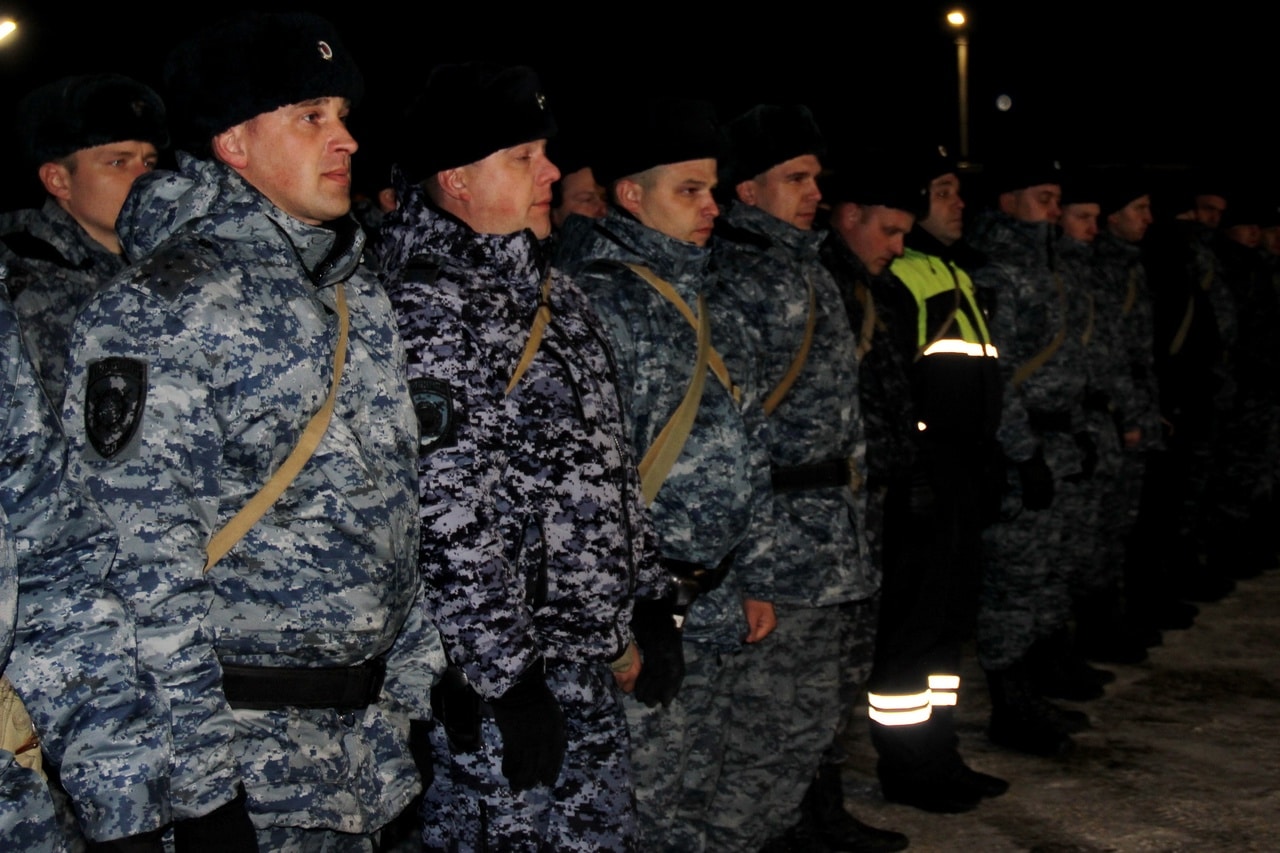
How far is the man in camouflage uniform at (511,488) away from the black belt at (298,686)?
40 cm

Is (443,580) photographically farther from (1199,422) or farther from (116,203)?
(1199,422)

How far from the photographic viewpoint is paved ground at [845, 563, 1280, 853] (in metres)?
5.12

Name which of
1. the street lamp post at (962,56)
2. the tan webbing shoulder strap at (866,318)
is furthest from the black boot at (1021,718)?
the street lamp post at (962,56)

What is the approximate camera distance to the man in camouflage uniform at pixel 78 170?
13.9 feet

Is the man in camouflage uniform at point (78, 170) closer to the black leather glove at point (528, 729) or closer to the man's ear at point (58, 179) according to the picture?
the man's ear at point (58, 179)

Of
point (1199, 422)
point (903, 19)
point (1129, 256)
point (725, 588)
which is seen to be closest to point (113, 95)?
point (725, 588)

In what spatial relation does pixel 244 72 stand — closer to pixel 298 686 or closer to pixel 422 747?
pixel 298 686

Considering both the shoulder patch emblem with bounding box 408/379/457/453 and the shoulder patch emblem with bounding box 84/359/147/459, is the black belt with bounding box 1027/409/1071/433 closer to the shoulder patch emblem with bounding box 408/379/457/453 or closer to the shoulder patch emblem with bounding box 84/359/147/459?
the shoulder patch emblem with bounding box 408/379/457/453

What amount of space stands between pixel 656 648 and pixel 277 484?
143 centimetres

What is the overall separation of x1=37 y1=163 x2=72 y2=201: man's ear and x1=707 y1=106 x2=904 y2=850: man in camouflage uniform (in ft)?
6.42

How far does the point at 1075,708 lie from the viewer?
671 centimetres

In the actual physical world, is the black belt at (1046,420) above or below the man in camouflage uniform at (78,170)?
below

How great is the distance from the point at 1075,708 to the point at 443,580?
4.57 metres

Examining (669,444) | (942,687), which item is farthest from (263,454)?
(942,687)
